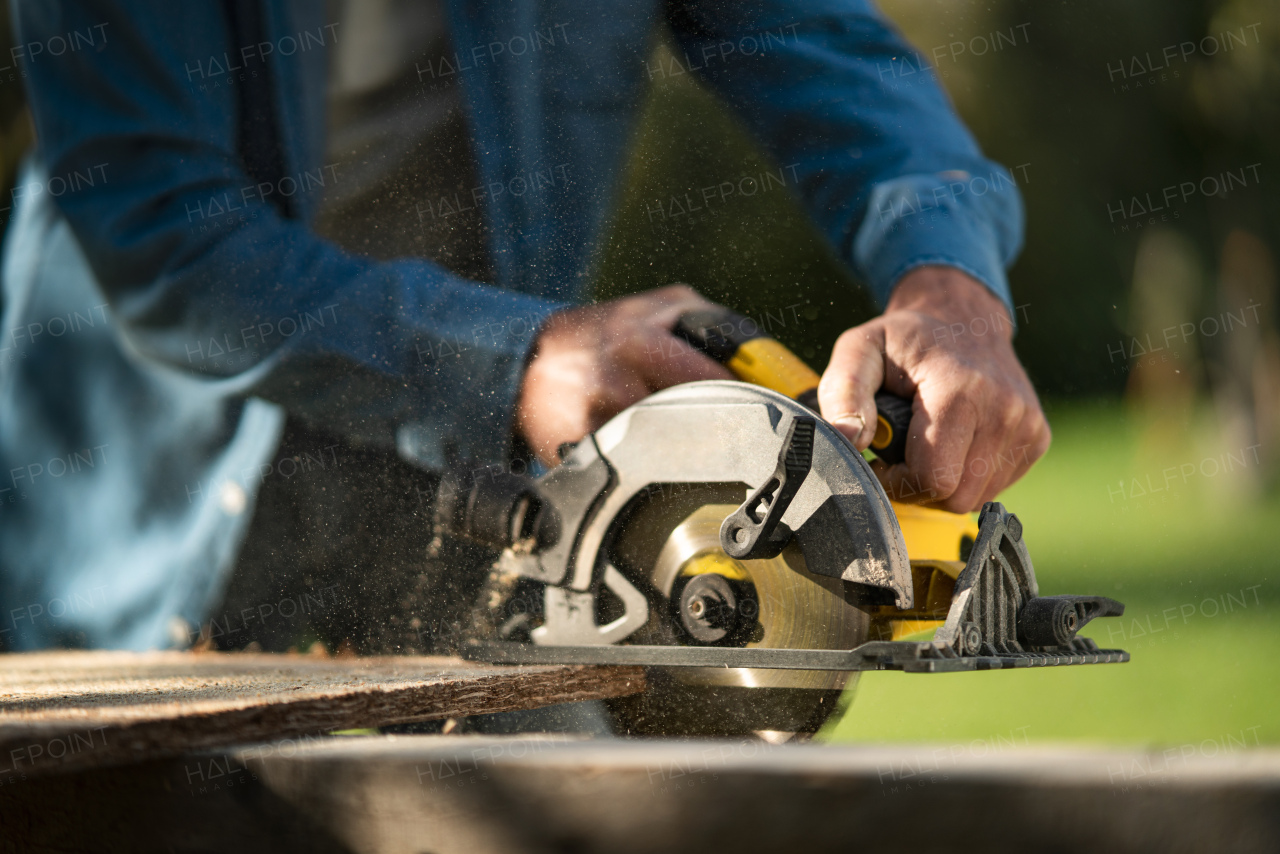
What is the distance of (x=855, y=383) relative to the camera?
1.45 meters

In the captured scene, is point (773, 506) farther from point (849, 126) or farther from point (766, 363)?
point (849, 126)

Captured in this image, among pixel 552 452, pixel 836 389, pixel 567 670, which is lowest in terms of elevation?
pixel 567 670

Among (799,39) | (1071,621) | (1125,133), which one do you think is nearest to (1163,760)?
(1071,621)

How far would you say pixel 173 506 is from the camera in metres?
2.52

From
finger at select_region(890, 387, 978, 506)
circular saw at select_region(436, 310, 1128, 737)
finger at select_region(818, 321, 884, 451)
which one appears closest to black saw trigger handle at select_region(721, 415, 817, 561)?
circular saw at select_region(436, 310, 1128, 737)

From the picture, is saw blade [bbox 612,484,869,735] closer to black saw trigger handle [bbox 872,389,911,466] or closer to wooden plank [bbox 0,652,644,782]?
wooden plank [bbox 0,652,644,782]

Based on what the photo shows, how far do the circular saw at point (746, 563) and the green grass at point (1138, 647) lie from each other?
5.77ft

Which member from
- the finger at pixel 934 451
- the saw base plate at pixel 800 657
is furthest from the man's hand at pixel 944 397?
the saw base plate at pixel 800 657

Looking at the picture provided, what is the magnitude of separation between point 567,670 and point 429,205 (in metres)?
1.02

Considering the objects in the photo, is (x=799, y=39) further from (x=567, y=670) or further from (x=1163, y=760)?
(x=1163, y=760)

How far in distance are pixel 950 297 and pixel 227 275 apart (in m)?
1.36

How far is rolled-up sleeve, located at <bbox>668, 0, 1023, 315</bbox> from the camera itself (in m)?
1.75

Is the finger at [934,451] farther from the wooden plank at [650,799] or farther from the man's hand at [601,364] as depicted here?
the wooden plank at [650,799]

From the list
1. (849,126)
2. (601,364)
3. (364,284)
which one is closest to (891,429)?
(601,364)
